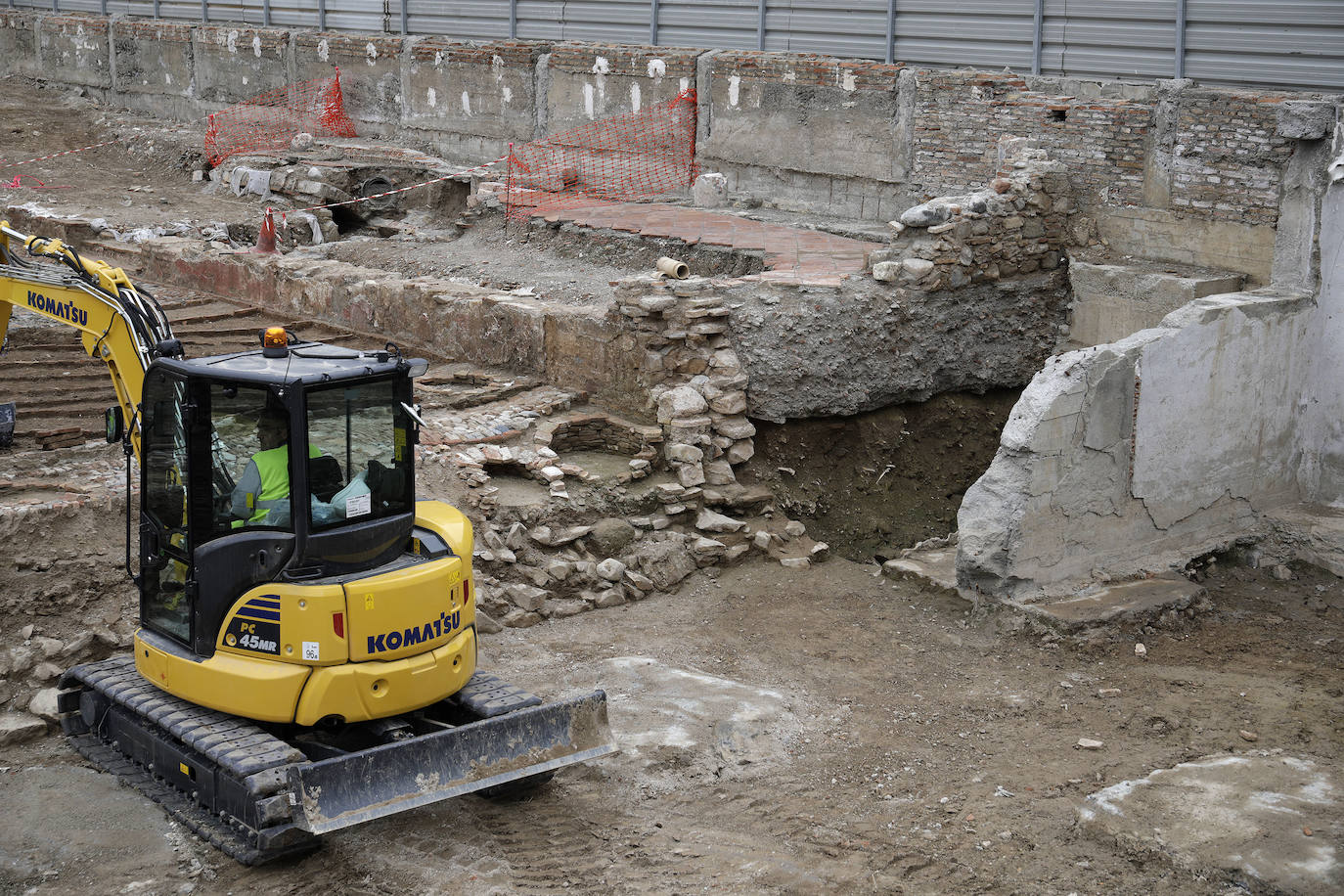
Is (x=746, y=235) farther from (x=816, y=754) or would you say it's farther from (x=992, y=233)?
(x=816, y=754)

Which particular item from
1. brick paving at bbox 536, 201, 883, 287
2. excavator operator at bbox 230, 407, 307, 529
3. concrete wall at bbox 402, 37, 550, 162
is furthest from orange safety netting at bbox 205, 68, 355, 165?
excavator operator at bbox 230, 407, 307, 529

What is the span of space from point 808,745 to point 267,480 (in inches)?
122

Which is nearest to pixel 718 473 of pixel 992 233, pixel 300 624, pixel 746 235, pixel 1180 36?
pixel 992 233

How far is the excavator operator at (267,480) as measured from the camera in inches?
236

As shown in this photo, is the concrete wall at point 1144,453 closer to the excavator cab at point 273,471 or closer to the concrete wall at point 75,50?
the excavator cab at point 273,471

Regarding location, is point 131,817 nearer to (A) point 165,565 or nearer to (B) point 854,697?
(A) point 165,565

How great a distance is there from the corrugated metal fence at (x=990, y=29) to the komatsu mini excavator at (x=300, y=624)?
27.5 feet

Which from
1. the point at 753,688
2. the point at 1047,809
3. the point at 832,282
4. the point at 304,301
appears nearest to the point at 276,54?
the point at 304,301

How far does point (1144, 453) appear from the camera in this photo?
9.37 metres

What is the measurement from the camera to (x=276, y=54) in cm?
2286

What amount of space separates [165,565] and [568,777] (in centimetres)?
219

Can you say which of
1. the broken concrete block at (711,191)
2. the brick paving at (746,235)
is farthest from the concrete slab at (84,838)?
the broken concrete block at (711,191)

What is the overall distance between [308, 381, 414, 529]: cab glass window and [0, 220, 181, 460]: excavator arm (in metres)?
1.36

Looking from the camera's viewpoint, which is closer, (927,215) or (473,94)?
(927,215)
